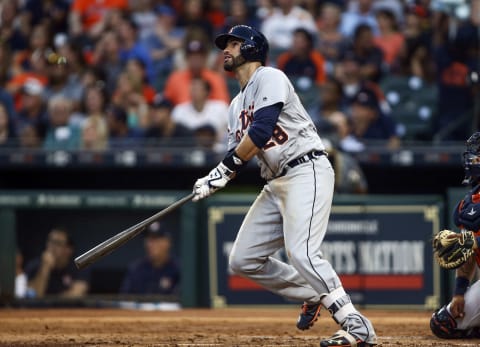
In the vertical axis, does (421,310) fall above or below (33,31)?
below

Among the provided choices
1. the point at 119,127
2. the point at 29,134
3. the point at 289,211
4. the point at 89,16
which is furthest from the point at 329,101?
the point at 289,211

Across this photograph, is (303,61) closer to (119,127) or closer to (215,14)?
(215,14)

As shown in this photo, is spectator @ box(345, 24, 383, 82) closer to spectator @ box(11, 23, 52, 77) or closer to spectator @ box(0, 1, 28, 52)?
spectator @ box(11, 23, 52, 77)

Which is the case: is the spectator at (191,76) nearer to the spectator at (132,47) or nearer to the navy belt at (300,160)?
the spectator at (132,47)

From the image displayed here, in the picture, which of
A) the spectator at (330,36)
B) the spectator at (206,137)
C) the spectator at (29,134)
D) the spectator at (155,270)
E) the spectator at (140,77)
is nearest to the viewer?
the spectator at (155,270)

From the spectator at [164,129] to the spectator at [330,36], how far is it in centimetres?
202

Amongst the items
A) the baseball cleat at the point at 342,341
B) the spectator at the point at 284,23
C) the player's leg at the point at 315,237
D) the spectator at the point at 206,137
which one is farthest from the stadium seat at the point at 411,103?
the baseball cleat at the point at 342,341

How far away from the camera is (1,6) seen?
44.0 feet

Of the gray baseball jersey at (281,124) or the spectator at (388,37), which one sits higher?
the spectator at (388,37)

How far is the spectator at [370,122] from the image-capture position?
1009cm

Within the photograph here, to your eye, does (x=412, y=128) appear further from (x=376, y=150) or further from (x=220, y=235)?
(x=220, y=235)

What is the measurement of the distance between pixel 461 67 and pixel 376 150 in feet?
5.27

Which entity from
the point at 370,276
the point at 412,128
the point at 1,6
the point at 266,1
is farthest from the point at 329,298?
the point at 1,6

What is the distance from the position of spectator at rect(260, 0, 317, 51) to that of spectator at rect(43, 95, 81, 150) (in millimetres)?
2496
